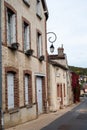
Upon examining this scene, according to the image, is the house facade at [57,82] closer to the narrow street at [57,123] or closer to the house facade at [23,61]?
the house facade at [23,61]

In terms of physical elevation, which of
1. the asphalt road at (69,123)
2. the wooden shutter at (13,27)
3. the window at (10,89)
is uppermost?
the wooden shutter at (13,27)

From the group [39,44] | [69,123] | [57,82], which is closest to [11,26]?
[69,123]

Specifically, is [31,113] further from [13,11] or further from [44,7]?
[44,7]

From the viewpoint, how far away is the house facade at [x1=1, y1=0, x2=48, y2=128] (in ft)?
63.9

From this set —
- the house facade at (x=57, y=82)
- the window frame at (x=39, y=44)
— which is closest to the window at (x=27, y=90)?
the window frame at (x=39, y=44)

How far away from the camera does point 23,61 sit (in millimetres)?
22578

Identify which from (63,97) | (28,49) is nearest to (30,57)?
(28,49)

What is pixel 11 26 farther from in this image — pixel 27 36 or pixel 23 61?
pixel 27 36

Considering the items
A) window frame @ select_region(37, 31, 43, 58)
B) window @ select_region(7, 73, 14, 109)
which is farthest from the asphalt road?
window frame @ select_region(37, 31, 43, 58)

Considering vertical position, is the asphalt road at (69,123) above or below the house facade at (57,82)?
below

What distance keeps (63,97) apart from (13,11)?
20.7 m

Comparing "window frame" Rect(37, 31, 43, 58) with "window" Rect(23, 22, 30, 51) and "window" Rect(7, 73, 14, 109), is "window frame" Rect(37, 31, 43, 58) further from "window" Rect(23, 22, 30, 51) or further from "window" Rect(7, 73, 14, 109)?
"window" Rect(7, 73, 14, 109)

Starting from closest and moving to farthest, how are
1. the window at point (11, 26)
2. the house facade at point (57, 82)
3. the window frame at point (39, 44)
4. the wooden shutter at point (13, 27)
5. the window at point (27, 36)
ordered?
the window at point (11, 26), the wooden shutter at point (13, 27), the window at point (27, 36), the window frame at point (39, 44), the house facade at point (57, 82)

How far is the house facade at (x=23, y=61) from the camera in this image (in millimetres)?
19484
